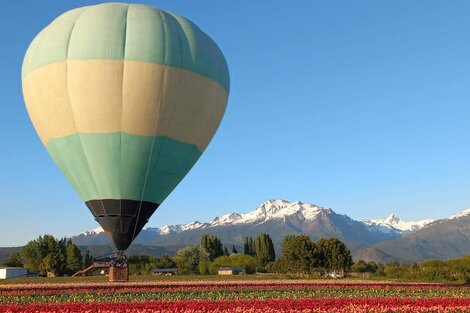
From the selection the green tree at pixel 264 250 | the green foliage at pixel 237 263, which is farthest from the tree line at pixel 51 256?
the green tree at pixel 264 250

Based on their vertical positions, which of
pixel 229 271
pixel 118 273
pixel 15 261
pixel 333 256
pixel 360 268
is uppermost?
pixel 15 261

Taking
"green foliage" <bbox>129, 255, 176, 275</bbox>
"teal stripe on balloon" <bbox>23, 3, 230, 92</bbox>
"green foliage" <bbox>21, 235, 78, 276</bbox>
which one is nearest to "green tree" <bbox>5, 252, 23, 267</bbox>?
"green foliage" <bbox>21, 235, 78, 276</bbox>

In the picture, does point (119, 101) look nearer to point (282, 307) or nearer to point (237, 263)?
point (282, 307)

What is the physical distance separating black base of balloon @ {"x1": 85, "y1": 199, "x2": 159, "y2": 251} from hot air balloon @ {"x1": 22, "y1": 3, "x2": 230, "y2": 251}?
72 millimetres

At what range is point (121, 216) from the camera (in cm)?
3850

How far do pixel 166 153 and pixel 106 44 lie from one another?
874 centimetres

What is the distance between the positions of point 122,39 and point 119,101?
437 centimetres

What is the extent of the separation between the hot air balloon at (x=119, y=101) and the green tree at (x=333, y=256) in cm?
5838

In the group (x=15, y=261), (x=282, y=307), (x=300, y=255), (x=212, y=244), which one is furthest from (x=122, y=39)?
(x=212, y=244)

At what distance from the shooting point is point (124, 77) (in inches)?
1463

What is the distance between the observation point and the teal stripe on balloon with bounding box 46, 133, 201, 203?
37844 millimetres

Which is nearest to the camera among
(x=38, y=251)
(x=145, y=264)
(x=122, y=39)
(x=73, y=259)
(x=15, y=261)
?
(x=122, y=39)

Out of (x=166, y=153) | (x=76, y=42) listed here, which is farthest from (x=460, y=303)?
(x=76, y=42)

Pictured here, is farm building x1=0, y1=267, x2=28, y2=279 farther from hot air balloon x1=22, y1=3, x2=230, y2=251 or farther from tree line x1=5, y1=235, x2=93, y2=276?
hot air balloon x1=22, y1=3, x2=230, y2=251
